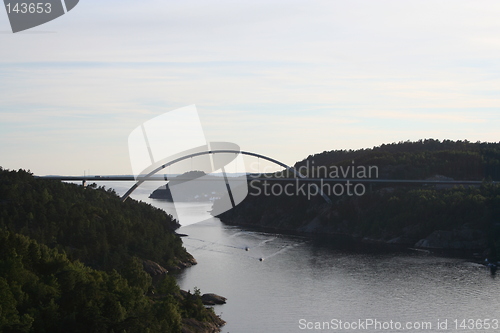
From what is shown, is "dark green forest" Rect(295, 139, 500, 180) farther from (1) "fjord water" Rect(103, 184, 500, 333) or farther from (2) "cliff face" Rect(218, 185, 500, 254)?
(1) "fjord water" Rect(103, 184, 500, 333)

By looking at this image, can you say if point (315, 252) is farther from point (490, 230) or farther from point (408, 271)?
point (490, 230)

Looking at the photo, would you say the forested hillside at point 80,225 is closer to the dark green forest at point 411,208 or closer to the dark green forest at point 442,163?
the dark green forest at point 411,208

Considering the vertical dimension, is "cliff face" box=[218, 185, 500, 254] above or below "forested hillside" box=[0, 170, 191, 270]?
below

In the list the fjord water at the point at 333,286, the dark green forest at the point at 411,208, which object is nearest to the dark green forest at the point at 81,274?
the fjord water at the point at 333,286

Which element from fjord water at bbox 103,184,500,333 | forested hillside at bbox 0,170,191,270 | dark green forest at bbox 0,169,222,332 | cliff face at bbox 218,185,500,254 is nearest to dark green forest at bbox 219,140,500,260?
cliff face at bbox 218,185,500,254

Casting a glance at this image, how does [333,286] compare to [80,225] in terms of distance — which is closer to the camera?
[333,286]

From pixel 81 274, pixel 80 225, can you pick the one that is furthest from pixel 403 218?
pixel 81 274

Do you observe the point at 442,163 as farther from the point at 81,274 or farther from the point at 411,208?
the point at 81,274
